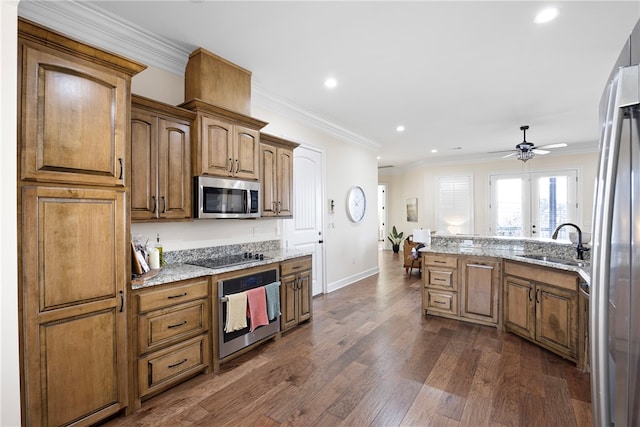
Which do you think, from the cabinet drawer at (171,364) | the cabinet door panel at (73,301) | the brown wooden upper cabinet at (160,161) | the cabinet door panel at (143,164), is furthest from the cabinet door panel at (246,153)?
the cabinet drawer at (171,364)

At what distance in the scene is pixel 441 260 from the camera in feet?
12.8

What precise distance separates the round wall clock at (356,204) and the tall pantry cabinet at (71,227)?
13.6 ft

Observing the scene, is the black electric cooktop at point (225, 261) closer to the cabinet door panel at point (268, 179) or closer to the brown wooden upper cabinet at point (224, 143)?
the cabinet door panel at point (268, 179)

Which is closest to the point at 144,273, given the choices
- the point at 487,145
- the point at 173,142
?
the point at 173,142

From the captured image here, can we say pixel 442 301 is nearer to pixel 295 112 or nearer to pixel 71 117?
pixel 295 112

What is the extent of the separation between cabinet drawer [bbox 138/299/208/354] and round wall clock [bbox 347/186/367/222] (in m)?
3.65

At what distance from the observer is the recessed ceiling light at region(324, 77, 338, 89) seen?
3.54m

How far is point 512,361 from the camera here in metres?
2.84

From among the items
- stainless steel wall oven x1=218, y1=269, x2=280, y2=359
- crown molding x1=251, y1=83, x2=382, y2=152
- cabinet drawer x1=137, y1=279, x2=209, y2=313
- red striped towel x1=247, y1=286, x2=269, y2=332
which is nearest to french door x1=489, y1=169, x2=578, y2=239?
crown molding x1=251, y1=83, x2=382, y2=152

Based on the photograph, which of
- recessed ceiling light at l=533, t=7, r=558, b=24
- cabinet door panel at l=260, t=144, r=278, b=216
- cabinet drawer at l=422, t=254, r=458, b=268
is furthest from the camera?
cabinet drawer at l=422, t=254, r=458, b=268

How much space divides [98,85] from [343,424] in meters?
2.69

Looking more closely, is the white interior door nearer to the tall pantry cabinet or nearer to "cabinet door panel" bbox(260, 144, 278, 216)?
"cabinet door panel" bbox(260, 144, 278, 216)

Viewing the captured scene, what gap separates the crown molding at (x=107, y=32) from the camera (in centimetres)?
222

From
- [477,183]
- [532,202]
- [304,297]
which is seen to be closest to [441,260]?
[304,297]
